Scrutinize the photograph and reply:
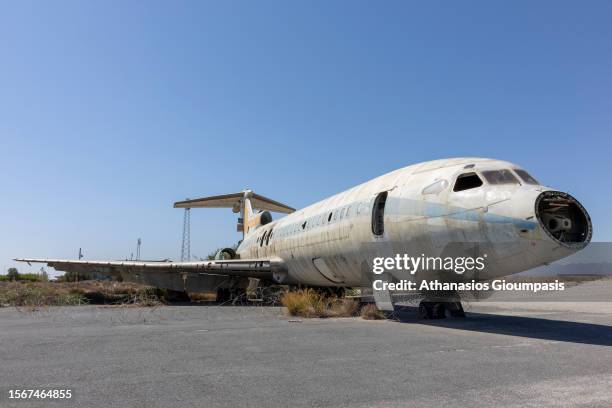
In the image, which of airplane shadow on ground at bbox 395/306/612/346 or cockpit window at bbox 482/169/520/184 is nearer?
airplane shadow on ground at bbox 395/306/612/346

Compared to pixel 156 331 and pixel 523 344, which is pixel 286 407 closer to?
pixel 523 344

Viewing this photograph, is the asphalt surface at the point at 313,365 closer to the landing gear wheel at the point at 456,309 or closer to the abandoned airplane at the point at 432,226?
the abandoned airplane at the point at 432,226

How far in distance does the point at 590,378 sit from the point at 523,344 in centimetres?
239

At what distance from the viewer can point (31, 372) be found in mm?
5059

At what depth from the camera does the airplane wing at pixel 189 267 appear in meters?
17.7

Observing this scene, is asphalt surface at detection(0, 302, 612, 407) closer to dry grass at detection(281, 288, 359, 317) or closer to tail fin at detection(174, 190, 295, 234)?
dry grass at detection(281, 288, 359, 317)

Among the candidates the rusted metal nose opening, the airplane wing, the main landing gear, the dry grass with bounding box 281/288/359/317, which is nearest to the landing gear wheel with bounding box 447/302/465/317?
the main landing gear

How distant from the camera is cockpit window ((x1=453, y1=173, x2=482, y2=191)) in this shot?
8.80 metres

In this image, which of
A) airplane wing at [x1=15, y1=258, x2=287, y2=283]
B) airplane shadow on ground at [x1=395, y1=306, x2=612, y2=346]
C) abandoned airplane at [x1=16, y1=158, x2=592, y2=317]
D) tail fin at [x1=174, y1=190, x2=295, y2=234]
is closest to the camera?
abandoned airplane at [x1=16, y1=158, x2=592, y2=317]

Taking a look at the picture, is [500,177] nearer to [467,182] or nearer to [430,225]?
[467,182]

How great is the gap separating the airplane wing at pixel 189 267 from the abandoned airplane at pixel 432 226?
80mm

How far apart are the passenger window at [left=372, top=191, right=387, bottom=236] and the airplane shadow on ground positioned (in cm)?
223

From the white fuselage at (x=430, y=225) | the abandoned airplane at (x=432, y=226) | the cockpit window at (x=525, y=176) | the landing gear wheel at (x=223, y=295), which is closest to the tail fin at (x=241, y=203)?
the landing gear wheel at (x=223, y=295)

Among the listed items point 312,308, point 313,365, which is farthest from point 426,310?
point 313,365
